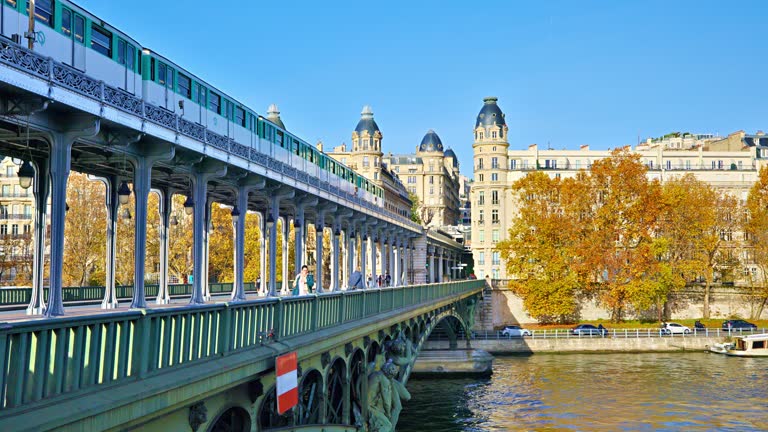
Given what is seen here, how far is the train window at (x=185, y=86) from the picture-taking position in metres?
28.8

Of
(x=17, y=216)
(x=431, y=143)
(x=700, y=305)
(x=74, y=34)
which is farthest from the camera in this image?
(x=431, y=143)

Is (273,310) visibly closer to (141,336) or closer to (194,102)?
(141,336)

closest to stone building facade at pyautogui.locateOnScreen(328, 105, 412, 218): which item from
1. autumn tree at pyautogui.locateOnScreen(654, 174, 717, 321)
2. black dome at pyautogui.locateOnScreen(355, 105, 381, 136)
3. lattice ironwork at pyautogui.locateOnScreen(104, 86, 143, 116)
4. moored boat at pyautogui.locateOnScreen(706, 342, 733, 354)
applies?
black dome at pyautogui.locateOnScreen(355, 105, 381, 136)

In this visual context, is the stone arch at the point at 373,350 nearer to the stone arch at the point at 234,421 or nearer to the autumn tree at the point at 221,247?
the stone arch at the point at 234,421

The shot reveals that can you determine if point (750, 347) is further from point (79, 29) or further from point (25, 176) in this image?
point (25, 176)

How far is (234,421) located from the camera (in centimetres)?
1360

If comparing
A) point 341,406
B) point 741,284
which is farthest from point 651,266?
point 341,406

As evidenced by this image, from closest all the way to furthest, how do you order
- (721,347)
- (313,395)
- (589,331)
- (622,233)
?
(313,395), (721,347), (589,331), (622,233)

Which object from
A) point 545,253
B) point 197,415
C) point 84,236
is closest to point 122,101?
point 197,415

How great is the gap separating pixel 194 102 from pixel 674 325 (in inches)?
→ 2545

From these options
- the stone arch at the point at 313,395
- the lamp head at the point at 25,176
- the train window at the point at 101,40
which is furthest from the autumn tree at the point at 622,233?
the lamp head at the point at 25,176

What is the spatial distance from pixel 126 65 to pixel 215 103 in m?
7.85

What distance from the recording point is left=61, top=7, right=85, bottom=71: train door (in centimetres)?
2073

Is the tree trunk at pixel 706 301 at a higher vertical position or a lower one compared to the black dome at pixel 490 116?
lower
